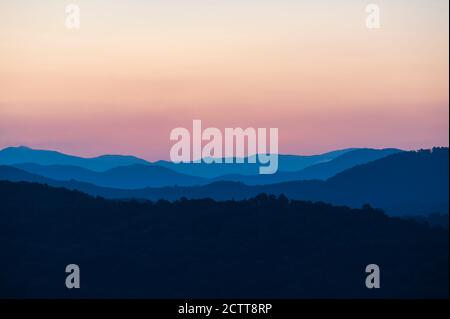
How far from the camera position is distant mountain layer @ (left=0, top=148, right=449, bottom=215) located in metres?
18.2

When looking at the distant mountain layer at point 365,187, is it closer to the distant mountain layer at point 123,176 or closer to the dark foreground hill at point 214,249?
the distant mountain layer at point 123,176

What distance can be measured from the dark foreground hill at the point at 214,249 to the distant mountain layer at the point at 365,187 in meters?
0.59

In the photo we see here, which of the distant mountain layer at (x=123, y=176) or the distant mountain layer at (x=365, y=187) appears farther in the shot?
the distant mountain layer at (x=123, y=176)

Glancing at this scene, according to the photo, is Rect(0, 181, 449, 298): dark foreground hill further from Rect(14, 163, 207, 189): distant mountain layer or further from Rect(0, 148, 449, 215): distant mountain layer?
Rect(14, 163, 207, 189): distant mountain layer

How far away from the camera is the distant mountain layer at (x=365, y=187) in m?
18.2

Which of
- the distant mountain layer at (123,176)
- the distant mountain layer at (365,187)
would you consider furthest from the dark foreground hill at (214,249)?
the distant mountain layer at (123,176)

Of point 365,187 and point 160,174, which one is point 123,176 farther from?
point 365,187

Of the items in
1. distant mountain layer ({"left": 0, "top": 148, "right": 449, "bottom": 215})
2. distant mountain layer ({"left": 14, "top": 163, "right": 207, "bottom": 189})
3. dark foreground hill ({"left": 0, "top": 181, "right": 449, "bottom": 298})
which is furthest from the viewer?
distant mountain layer ({"left": 14, "top": 163, "right": 207, "bottom": 189})

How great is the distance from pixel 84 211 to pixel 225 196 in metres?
3.87

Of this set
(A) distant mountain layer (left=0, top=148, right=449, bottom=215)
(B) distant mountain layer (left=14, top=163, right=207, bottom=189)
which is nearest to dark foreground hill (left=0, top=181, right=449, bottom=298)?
(A) distant mountain layer (left=0, top=148, right=449, bottom=215)

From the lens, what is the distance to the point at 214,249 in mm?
18141

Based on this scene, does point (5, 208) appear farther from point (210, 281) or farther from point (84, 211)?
point (210, 281)

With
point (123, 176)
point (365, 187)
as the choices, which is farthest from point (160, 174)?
point (365, 187)

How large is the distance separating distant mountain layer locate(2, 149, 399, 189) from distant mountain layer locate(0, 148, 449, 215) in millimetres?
178
